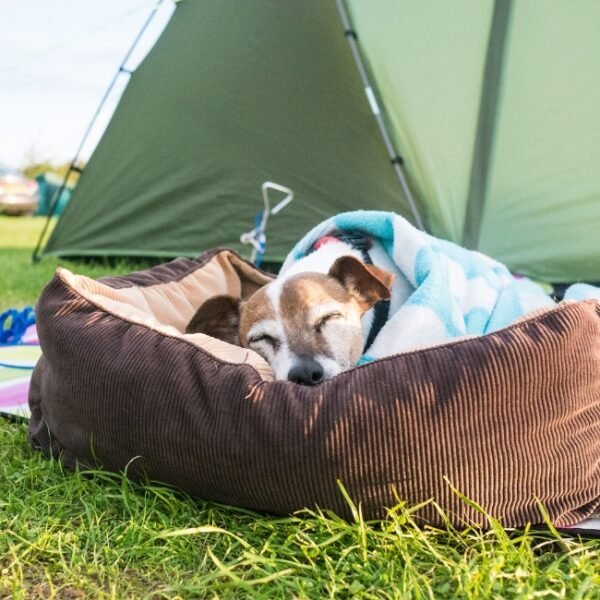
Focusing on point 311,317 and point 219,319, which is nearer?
point 311,317

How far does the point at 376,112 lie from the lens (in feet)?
13.8

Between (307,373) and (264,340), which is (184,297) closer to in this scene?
(264,340)

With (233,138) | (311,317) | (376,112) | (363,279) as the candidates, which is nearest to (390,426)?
(311,317)

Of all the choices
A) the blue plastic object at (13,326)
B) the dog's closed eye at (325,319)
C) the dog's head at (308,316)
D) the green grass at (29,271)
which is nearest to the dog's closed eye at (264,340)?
the dog's head at (308,316)

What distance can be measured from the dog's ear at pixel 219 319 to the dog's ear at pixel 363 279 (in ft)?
1.17

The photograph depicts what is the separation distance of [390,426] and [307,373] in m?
0.62

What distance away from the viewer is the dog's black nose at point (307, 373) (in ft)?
6.86

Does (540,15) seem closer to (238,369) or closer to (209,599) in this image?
A: (238,369)

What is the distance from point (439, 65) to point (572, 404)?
272 cm

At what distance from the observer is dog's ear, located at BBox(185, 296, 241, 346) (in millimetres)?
2459

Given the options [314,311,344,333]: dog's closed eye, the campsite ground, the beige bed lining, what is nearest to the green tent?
the beige bed lining

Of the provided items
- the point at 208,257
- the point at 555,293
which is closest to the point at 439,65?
the point at 555,293

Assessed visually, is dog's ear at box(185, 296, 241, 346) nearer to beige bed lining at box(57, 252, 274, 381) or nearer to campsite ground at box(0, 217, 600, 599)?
beige bed lining at box(57, 252, 274, 381)

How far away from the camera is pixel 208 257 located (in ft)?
9.98
